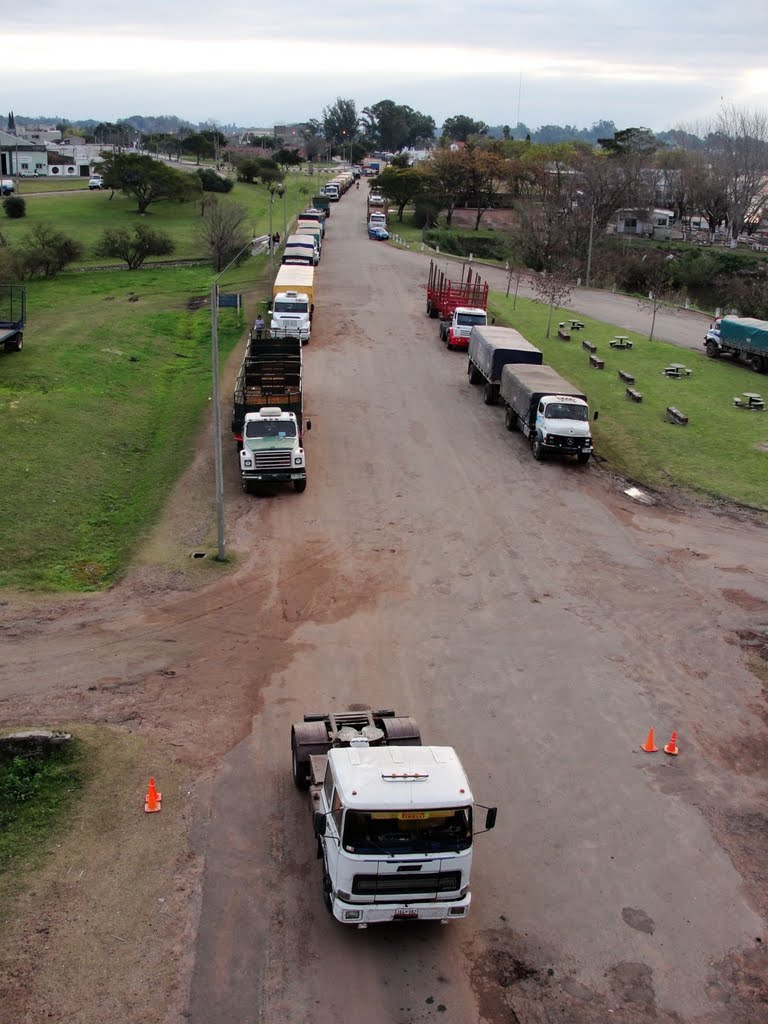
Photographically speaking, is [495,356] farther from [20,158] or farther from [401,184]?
[20,158]

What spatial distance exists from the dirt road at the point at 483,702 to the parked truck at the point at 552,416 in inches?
31.7

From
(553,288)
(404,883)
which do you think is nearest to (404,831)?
(404,883)

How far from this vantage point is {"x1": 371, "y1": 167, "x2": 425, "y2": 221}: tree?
109 metres

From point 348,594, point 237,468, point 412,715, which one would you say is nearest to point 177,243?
point 237,468

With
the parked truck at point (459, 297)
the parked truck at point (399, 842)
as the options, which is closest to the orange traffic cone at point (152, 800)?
the parked truck at point (399, 842)

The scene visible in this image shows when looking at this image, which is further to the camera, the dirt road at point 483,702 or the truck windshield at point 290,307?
the truck windshield at point 290,307

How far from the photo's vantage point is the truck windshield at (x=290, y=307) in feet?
150

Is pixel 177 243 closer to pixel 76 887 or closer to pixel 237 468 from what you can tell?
pixel 237 468

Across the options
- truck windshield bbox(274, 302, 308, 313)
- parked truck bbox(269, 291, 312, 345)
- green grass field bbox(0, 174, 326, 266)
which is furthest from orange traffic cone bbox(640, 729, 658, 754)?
green grass field bbox(0, 174, 326, 266)

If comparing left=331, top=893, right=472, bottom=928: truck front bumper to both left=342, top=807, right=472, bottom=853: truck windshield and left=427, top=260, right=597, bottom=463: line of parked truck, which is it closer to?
left=342, top=807, right=472, bottom=853: truck windshield

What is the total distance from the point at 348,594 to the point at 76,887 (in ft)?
35.5

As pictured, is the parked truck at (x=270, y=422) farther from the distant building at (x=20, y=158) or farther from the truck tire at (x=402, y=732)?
the distant building at (x=20, y=158)

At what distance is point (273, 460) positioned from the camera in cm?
2814

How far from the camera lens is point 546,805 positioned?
50.4ft
